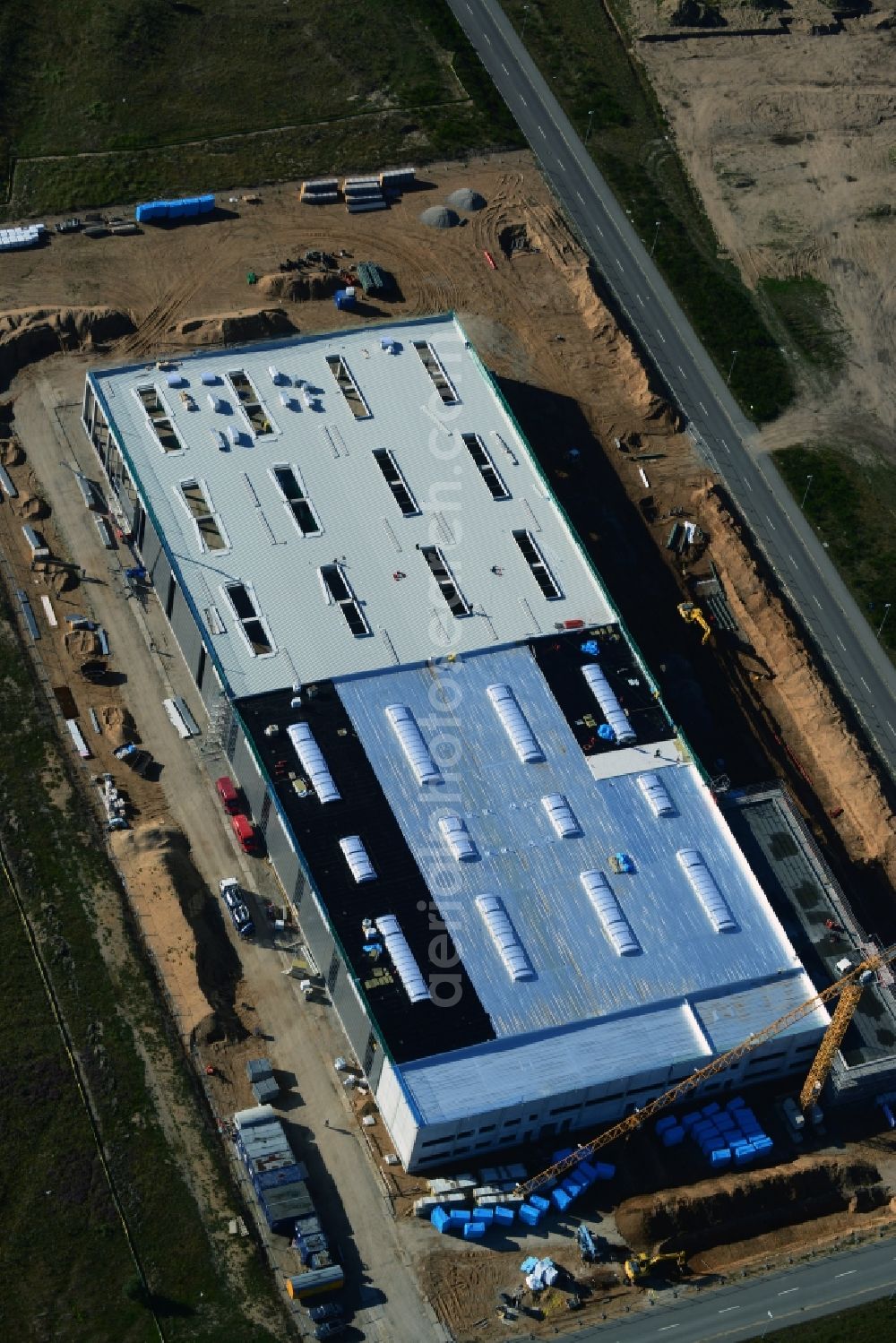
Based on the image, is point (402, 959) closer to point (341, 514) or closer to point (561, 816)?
point (561, 816)

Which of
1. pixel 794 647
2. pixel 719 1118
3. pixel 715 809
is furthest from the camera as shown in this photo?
pixel 794 647

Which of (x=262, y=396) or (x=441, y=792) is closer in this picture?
(x=441, y=792)

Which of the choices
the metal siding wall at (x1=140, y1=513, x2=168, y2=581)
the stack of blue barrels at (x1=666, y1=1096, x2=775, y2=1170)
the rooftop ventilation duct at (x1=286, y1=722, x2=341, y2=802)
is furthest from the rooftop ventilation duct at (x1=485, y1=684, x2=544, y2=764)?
the metal siding wall at (x1=140, y1=513, x2=168, y2=581)

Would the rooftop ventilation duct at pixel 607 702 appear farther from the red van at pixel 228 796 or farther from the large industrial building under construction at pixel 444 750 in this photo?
the red van at pixel 228 796

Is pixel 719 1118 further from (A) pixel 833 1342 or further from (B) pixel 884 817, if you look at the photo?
(B) pixel 884 817

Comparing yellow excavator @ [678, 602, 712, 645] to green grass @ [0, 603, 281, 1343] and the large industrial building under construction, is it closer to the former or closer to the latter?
the large industrial building under construction

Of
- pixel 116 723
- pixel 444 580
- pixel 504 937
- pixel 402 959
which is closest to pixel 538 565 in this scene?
pixel 444 580

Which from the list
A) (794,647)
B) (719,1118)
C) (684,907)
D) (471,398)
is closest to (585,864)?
(684,907)

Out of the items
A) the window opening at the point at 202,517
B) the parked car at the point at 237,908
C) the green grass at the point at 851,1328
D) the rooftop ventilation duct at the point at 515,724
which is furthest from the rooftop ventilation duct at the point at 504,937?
the window opening at the point at 202,517
